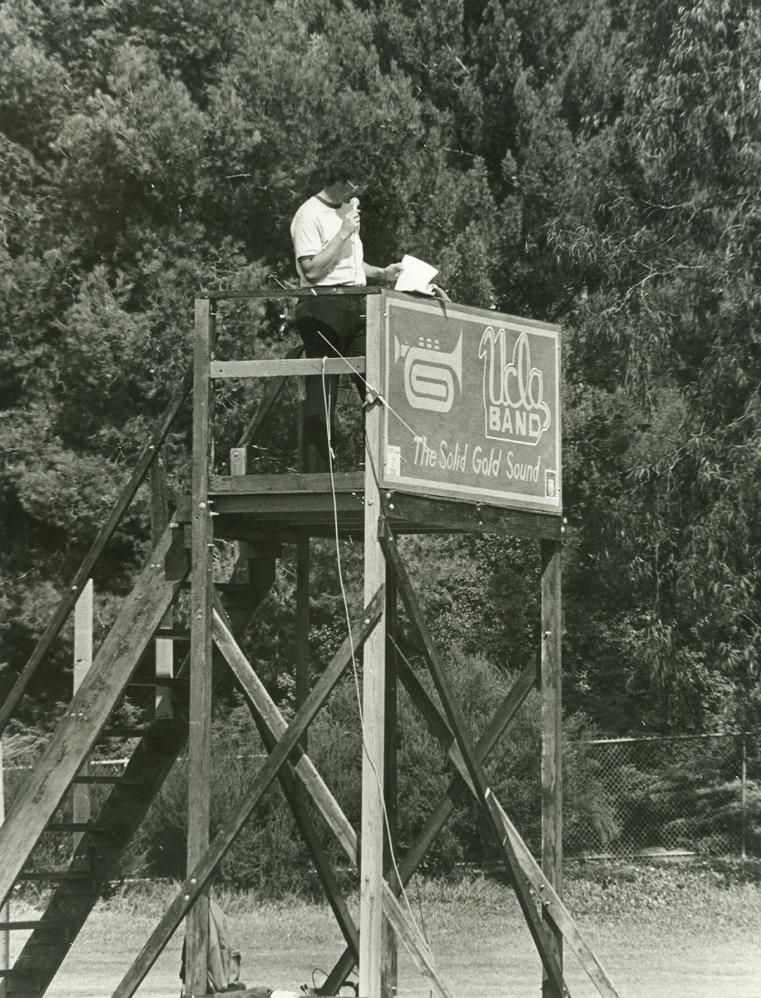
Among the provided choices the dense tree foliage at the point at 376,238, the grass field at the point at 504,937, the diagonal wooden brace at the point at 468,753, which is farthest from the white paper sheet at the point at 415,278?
the dense tree foliage at the point at 376,238

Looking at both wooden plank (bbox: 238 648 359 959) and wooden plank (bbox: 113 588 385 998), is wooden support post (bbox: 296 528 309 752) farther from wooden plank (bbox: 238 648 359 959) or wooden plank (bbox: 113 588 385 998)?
wooden plank (bbox: 113 588 385 998)

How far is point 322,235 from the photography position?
9.92m

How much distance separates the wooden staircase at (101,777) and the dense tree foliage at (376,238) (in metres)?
9.69

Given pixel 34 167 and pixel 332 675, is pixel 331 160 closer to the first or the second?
pixel 332 675

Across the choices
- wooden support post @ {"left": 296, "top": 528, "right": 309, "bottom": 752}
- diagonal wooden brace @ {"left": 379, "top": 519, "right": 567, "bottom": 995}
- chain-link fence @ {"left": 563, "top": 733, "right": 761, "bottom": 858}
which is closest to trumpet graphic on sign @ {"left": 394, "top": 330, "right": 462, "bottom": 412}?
diagonal wooden brace @ {"left": 379, "top": 519, "right": 567, "bottom": 995}

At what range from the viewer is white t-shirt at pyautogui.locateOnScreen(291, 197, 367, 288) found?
9867 mm

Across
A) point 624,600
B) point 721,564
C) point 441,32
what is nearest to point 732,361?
point 721,564

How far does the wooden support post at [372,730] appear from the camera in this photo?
9.05 m

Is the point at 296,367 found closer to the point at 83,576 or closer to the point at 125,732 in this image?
the point at 83,576

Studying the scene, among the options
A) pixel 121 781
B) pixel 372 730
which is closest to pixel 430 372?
pixel 372 730

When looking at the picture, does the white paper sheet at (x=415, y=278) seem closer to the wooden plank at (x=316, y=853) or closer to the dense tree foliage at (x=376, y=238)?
the wooden plank at (x=316, y=853)

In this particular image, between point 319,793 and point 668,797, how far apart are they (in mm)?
11855

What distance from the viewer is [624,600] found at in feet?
75.5

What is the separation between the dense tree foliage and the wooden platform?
9.74m
